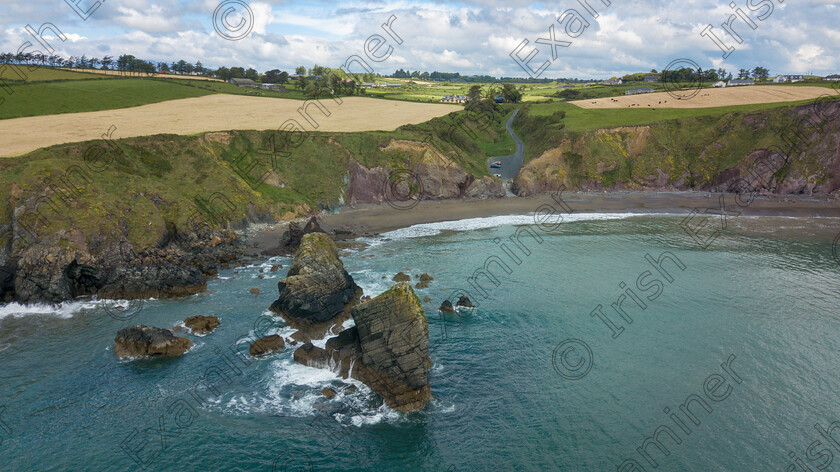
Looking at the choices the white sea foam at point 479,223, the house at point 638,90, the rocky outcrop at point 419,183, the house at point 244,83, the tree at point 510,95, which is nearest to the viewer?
the white sea foam at point 479,223

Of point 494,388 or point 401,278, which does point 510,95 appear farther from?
point 494,388

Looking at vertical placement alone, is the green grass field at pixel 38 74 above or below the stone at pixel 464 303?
below

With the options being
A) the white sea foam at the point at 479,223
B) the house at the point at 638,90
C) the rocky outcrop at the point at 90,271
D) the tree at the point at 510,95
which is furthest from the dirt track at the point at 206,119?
the house at the point at 638,90

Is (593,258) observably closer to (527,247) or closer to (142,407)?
(527,247)

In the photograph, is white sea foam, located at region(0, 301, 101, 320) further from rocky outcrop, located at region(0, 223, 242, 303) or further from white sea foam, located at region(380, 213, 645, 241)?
white sea foam, located at region(380, 213, 645, 241)

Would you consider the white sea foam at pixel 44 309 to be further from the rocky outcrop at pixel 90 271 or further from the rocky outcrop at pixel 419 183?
the rocky outcrop at pixel 419 183

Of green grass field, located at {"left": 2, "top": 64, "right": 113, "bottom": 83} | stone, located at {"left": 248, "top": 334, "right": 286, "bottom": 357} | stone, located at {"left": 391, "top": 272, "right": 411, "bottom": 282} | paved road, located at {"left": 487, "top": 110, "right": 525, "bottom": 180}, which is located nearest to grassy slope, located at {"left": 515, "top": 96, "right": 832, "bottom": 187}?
paved road, located at {"left": 487, "top": 110, "right": 525, "bottom": 180}

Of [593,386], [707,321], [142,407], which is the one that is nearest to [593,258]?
[707,321]

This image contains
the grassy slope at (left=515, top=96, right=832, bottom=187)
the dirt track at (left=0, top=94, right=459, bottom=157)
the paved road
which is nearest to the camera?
the dirt track at (left=0, top=94, right=459, bottom=157)
